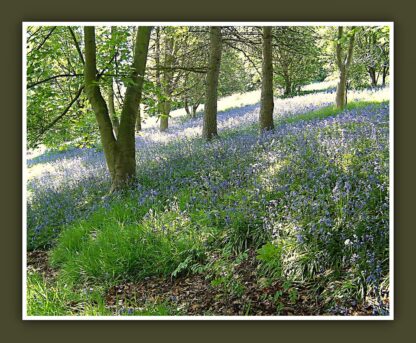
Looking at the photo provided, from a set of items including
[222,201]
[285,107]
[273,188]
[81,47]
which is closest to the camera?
[273,188]

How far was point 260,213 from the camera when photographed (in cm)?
513

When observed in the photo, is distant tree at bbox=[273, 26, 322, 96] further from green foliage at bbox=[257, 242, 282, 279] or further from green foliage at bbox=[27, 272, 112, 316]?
green foliage at bbox=[27, 272, 112, 316]

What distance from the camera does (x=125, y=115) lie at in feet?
25.6

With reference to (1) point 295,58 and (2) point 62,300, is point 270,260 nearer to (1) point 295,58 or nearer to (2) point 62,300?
(2) point 62,300

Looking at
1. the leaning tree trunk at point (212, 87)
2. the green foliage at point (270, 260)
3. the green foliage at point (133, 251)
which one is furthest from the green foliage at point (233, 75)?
the green foliage at point (270, 260)

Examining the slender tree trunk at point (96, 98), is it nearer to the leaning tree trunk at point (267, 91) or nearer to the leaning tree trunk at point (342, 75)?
the leaning tree trunk at point (267, 91)

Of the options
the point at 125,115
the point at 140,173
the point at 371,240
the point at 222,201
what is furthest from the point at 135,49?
the point at 371,240

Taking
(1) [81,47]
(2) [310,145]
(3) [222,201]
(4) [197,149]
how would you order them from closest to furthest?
(3) [222,201]
(2) [310,145]
(1) [81,47]
(4) [197,149]

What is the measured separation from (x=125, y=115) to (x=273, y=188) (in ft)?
11.5

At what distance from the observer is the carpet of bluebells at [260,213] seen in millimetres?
4172

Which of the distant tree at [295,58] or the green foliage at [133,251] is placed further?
the distant tree at [295,58]

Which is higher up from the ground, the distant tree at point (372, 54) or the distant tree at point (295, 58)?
the distant tree at point (295, 58)

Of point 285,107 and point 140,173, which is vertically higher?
point 285,107
